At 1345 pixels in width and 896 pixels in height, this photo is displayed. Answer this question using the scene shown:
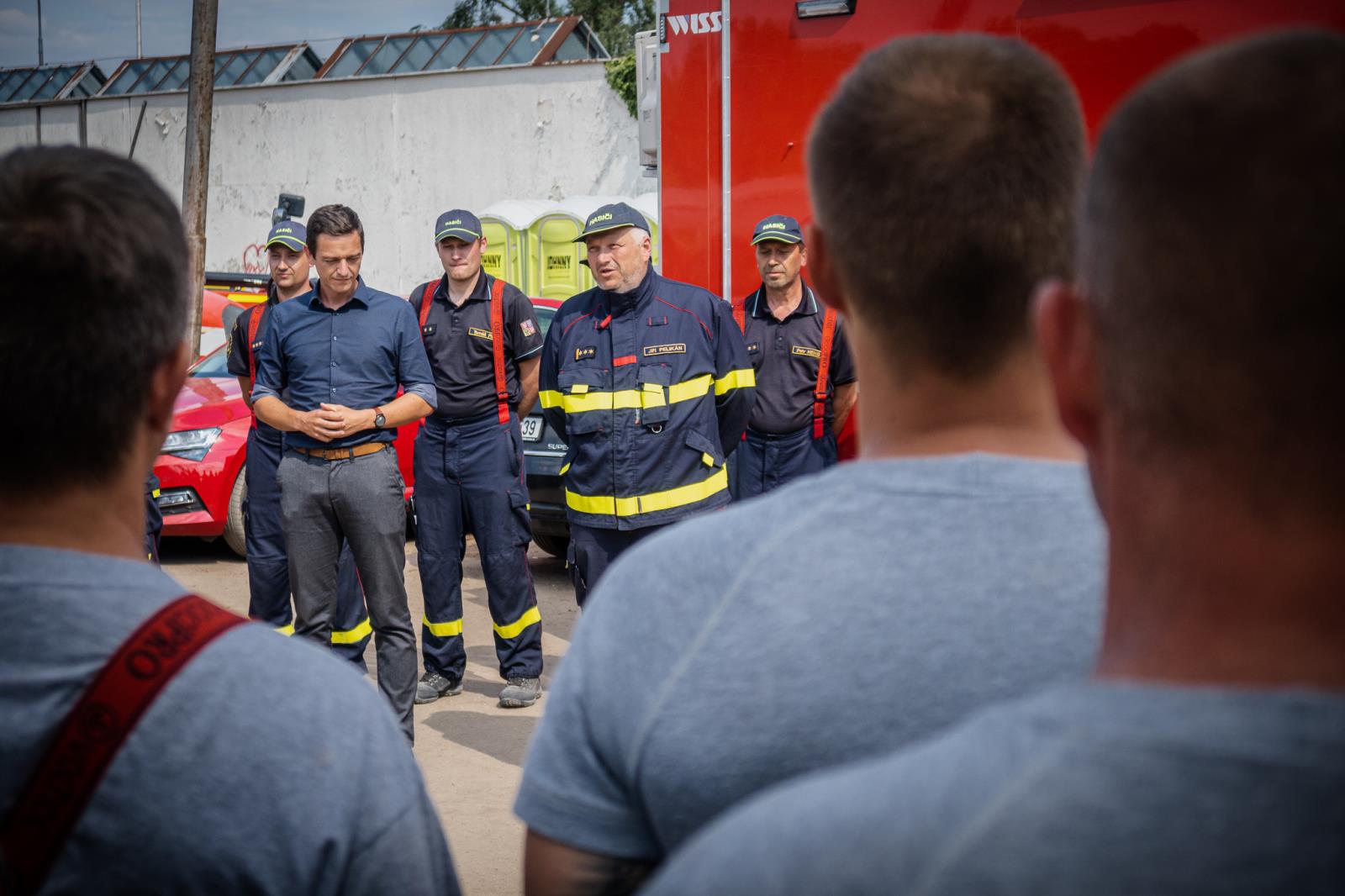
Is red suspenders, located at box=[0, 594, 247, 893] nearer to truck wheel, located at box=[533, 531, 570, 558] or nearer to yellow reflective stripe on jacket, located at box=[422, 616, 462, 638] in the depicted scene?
yellow reflective stripe on jacket, located at box=[422, 616, 462, 638]

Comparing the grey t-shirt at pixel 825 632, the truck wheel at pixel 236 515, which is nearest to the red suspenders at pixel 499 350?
the truck wheel at pixel 236 515

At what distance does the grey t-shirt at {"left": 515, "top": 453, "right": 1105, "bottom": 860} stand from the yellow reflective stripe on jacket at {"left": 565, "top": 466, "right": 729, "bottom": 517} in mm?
3863

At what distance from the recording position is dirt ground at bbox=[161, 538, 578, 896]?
450 cm

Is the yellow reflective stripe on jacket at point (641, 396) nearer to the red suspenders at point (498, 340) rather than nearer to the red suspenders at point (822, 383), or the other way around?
the red suspenders at point (822, 383)

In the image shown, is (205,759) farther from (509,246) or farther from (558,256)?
(509,246)

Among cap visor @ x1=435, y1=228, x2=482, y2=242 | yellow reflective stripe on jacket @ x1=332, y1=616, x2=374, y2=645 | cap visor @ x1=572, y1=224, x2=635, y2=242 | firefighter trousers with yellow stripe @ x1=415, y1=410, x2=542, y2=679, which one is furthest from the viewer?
cap visor @ x1=435, y1=228, x2=482, y2=242

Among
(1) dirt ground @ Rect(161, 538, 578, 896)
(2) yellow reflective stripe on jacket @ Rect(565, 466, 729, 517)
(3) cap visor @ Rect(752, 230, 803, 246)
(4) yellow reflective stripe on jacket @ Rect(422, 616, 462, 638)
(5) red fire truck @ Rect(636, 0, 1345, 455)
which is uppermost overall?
(5) red fire truck @ Rect(636, 0, 1345, 455)

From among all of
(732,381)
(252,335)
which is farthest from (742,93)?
(252,335)

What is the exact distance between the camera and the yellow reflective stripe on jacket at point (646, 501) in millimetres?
5191

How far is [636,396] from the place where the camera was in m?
5.22

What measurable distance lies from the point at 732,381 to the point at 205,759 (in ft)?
13.8

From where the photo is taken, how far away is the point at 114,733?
128 cm

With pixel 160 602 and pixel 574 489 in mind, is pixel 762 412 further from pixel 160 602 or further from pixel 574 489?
pixel 160 602

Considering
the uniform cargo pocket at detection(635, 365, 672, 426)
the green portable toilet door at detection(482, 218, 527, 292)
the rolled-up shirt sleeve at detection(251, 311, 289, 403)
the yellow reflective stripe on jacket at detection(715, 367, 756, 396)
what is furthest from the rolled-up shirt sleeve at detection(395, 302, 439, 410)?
the green portable toilet door at detection(482, 218, 527, 292)
